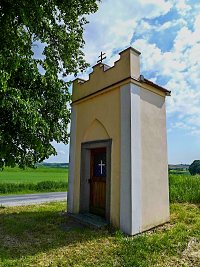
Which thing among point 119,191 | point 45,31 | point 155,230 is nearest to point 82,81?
point 45,31

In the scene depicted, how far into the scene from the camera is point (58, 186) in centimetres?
2455

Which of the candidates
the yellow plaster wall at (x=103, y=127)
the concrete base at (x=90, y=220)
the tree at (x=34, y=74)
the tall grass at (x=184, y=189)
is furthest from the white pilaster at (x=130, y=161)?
the tall grass at (x=184, y=189)

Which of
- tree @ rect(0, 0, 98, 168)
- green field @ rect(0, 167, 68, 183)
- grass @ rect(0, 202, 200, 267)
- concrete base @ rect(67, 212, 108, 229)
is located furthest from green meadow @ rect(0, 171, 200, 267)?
green field @ rect(0, 167, 68, 183)

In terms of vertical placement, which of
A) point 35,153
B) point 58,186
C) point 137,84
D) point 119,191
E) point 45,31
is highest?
point 45,31

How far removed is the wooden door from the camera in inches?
306

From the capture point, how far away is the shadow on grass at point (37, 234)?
529cm

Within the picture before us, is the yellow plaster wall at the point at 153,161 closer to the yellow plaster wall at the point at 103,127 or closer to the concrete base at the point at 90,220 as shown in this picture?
the yellow plaster wall at the point at 103,127

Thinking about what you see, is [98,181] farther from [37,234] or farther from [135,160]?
[37,234]

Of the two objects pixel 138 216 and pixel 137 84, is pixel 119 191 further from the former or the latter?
pixel 137 84

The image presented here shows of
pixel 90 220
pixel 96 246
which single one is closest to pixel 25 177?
pixel 90 220

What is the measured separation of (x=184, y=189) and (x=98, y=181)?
5.05m

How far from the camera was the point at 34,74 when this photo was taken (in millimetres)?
6504

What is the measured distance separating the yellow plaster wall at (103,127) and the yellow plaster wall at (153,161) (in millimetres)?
752

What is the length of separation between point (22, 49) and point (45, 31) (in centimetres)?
232
